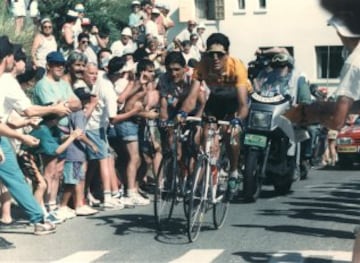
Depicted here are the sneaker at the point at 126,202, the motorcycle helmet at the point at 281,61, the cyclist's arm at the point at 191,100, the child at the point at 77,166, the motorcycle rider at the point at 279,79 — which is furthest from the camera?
the motorcycle helmet at the point at 281,61

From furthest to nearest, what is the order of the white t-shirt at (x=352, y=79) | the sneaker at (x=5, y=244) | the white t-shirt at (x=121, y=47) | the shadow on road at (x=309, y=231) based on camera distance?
1. the white t-shirt at (x=121, y=47)
2. the shadow on road at (x=309, y=231)
3. the sneaker at (x=5, y=244)
4. the white t-shirt at (x=352, y=79)

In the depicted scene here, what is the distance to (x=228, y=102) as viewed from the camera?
499 inches

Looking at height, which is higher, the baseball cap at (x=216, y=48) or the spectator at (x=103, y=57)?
the baseball cap at (x=216, y=48)

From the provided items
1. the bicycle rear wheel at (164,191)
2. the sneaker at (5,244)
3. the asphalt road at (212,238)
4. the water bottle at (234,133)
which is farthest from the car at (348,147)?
the sneaker at (5,244)

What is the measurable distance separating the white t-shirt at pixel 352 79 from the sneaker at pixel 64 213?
20.5ft

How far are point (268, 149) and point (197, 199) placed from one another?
401 cm

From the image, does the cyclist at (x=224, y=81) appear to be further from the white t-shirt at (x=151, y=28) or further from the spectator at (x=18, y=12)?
the white t-shirt at (x=151, y=28)

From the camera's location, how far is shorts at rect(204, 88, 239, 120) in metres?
12.6

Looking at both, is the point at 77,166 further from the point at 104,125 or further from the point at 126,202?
the point at 126,202

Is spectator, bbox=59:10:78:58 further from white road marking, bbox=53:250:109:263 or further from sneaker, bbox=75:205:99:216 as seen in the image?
white road marking, bbox=53:250:109:263

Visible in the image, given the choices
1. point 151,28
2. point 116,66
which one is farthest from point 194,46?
point 116,66

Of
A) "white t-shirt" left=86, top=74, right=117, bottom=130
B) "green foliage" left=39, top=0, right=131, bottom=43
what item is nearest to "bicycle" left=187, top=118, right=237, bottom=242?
"white t-shirt" left=86, top=74, right=117, bottom=130

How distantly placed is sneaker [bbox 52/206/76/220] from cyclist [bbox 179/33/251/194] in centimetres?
213

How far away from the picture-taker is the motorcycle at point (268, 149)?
583 inches
